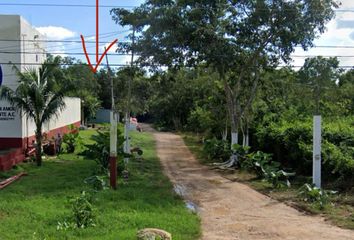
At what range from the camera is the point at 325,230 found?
9781 millimetres

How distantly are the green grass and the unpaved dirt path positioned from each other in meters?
0.51

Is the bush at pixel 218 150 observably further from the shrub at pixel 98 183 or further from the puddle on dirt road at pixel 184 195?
the shrub at pixel 98 183

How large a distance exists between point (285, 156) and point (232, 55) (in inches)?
185

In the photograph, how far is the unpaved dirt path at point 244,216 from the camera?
9.42 meters

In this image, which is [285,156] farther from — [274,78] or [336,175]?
[274,78]

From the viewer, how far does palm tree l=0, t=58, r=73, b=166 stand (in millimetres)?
19016

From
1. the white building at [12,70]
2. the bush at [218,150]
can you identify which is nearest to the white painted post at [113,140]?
the white building at [12,70]

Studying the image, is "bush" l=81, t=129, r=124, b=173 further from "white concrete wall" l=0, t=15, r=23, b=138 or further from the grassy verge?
"white concrete wall" l=0, t=15, r=23, b=138

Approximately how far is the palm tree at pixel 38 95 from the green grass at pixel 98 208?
2494mm

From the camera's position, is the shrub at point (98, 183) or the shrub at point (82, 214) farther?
the shrub at point (98, 183)

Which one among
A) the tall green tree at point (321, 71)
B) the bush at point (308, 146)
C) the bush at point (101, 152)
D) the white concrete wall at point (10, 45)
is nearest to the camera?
the bush at point (308, 146)

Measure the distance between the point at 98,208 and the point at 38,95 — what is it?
8.98 m

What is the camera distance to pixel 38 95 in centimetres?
1891

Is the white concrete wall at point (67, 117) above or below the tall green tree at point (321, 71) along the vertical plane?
below
